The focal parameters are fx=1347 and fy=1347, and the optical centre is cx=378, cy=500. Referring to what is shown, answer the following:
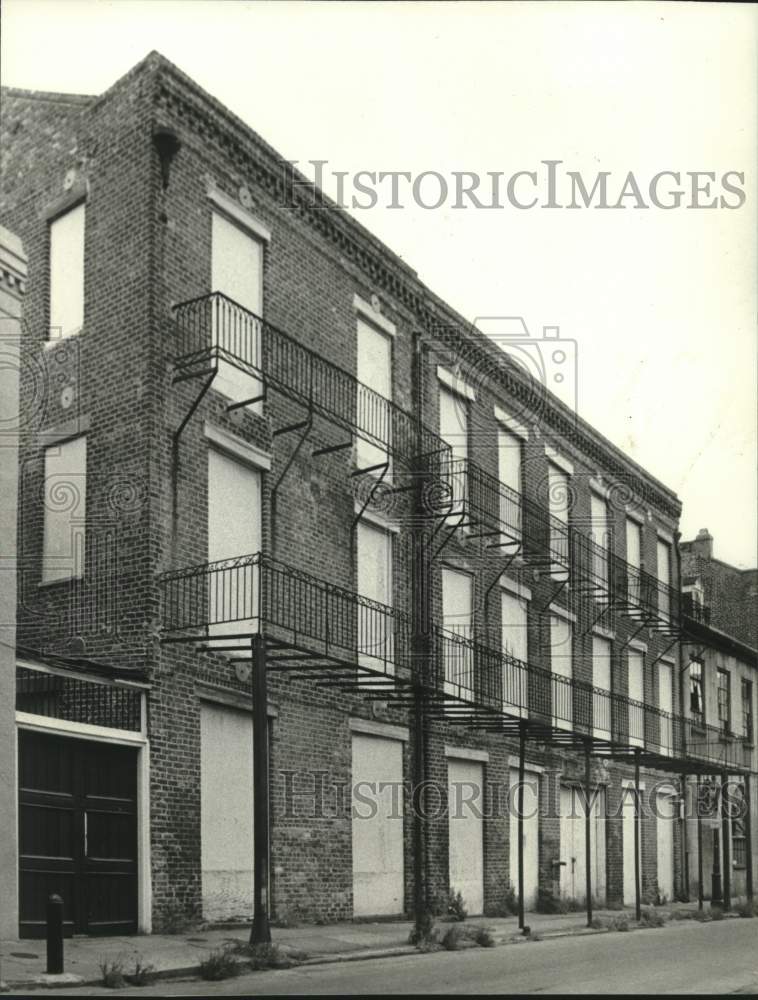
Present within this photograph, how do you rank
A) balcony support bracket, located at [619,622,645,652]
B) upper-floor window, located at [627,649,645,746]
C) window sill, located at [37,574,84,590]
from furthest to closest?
1. upper-floor window, located at [627,649,645,746]
2. balcony support bracket, located at [619,622,645,652]
3. window sill, located at [37,574,84,590]

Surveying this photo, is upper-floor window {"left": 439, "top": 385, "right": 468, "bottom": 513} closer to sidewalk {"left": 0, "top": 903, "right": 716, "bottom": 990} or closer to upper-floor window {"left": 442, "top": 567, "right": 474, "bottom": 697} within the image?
upper-floor window {"left": 442, "top": 567, "right": 474, "bottom": 697}

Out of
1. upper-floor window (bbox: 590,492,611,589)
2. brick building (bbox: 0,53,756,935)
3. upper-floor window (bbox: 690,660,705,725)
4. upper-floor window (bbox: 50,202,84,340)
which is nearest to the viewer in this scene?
brick building (bbox: 0,53,756,935)

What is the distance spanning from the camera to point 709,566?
39.3 metres

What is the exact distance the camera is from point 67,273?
17.8 meters

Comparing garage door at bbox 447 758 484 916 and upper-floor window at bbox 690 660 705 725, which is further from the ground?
upper-floor window at bbox 690 660 705 725

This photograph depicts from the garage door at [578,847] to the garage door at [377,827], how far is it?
20.1 feet

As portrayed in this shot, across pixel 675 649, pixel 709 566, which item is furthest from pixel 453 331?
pixel 709 566

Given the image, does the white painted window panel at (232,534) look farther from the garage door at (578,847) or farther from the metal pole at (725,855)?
the metal pole at (725,855)

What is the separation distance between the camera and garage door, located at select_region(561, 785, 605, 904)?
26.5 meters

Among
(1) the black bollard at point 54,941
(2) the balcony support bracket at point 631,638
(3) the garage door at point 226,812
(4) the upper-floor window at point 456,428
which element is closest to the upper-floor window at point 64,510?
(3) the garage door at point 226,812

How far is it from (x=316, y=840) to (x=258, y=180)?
29.8ft

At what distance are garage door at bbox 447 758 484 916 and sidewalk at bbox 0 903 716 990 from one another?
1912mm

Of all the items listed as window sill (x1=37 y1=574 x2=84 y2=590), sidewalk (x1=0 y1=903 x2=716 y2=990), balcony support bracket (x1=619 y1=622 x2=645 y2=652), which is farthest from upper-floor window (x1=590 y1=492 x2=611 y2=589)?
window sill (x1=37 y1=574 x2=84 y2=590)

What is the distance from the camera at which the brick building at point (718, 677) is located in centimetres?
3359
